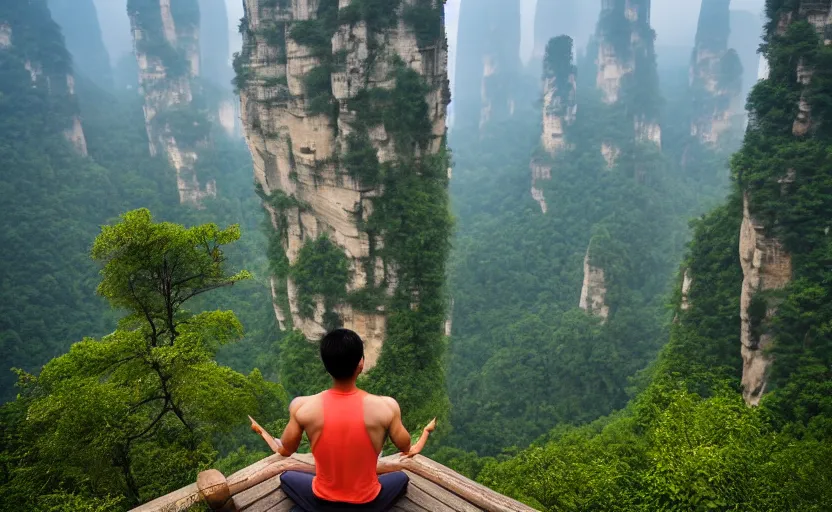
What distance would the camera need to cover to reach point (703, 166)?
2085 inches

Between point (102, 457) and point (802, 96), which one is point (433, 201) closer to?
point (802, 96)

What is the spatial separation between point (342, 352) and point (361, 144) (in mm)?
17192

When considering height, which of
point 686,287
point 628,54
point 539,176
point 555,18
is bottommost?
point 539,176

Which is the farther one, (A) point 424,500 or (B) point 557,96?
(B) point 557,96

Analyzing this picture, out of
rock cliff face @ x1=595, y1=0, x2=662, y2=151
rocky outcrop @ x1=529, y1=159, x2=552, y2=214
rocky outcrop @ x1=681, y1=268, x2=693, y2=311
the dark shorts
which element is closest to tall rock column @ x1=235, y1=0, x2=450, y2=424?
rocky outcrop @ x1=681, y1=268, x2=693, y2=311

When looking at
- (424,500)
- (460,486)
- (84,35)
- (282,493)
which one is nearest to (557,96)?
(460,486)

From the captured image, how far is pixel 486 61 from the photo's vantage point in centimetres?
7444

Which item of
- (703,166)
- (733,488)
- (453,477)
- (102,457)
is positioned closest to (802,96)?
(733,488)

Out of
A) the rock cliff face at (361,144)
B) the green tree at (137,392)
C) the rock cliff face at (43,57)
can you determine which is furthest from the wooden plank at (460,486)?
the rock cliff face at (43,57)

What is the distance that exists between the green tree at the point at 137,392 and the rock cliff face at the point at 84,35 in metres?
68.8

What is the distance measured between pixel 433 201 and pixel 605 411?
13.0 metres

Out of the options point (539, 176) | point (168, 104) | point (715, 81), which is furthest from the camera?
point (715, 81)

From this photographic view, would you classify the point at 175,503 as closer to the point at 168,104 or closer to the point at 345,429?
the point at 345,429

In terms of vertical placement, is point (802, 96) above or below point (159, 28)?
below
